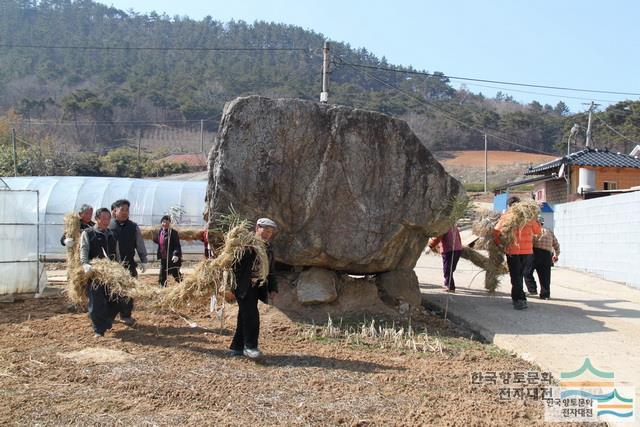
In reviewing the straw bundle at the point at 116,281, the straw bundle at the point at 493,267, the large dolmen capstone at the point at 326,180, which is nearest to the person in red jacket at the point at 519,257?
the straw bundle at the point at 493,267

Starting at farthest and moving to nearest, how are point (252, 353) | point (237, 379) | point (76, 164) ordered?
1. point (76, 164)
2. point (252, 353)
3. point (237, 379)

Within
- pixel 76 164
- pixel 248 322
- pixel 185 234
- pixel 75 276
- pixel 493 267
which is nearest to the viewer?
pixel 248 322

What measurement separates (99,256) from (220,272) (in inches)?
80.4

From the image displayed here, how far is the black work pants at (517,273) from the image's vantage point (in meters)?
9.01

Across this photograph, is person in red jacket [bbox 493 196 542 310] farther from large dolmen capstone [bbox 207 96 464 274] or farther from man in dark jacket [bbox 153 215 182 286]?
man in dark jacket [bbox 153 215 182 286]

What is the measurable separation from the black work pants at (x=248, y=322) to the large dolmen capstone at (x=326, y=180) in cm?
189

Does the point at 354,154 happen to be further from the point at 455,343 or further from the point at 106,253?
the point at 106,253

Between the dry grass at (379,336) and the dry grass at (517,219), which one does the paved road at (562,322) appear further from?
the dry grass at (517,219)

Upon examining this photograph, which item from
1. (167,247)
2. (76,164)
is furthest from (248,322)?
(76,164)

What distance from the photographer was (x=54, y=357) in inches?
241

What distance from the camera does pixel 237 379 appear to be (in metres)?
5.37

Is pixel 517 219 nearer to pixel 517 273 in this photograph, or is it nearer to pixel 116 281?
pixel 517 273

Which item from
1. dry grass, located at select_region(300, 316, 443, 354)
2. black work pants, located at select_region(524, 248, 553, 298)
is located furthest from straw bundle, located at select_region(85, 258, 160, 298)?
black work pants, located at select_region(524, 248, 553, 298)

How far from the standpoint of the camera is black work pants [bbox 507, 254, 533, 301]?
9.01 m
